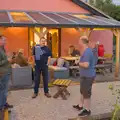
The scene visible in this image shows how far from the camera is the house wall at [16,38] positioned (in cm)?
1501

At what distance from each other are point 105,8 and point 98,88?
19771 mm

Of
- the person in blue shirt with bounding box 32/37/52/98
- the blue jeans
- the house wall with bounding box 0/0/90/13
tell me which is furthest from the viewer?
the house wall with bounding box 0/0/90/13

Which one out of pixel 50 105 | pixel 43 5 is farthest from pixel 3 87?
pixel 43 5

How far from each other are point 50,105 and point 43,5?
8435 mm

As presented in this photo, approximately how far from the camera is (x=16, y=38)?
598 inches

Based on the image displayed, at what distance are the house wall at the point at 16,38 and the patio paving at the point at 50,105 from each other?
5535mm

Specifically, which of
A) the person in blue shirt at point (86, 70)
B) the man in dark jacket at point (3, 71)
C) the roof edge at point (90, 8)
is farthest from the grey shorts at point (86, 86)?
the roof edge at point (90, 8)

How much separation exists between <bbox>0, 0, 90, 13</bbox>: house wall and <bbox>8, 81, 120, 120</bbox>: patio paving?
20.4ft

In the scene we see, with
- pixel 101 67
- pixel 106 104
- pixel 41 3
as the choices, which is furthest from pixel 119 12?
pixel 106 104

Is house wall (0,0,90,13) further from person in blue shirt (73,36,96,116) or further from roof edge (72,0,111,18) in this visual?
person in blue shirt (73,36,96,116)

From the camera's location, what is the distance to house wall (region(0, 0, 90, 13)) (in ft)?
48.9

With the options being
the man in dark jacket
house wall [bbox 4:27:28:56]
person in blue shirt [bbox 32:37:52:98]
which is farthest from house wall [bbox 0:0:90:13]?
the man in dark jacket

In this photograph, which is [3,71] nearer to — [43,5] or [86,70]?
[86,70]

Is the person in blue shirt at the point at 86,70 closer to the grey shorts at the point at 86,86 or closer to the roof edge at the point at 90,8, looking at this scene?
the grey shorts at the point at 86,86
